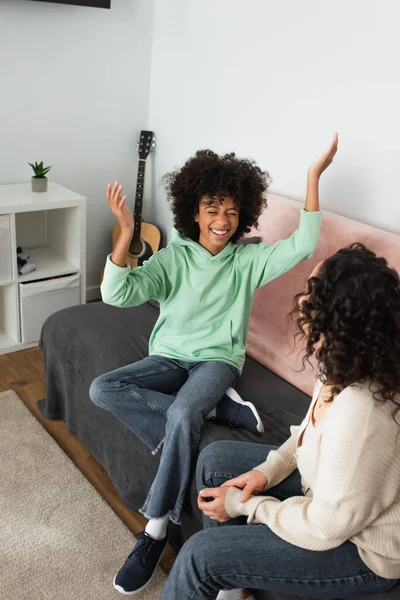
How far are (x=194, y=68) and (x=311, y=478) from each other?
2074 mm

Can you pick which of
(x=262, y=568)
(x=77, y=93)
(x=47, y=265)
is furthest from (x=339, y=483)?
(x=77, y=93)

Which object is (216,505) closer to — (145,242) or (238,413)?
(238,413)

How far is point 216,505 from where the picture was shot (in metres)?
1.36

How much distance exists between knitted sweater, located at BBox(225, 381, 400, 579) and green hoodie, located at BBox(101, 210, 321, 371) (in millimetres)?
684

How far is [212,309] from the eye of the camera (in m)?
1.85

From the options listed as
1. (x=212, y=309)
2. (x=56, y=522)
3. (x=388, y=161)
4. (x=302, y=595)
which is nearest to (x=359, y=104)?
(x=388, y=161)

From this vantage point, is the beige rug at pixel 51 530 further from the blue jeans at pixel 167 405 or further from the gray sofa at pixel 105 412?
the blue jeans at pixel 167 405

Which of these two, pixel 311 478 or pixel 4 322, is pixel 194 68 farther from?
pixel 311 478

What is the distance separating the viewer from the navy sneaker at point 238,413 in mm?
1665

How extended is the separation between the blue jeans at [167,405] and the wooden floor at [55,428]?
0.82 ft

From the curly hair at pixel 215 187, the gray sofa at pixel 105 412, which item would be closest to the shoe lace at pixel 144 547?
the gray sofa at pixel 105 412

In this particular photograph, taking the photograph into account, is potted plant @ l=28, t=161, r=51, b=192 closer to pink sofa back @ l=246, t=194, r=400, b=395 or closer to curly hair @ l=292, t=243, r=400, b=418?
pink sofa back @ l=246, t=194, r=400, b=395

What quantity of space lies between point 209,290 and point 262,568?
0.87 metres

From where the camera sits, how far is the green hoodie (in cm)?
183
